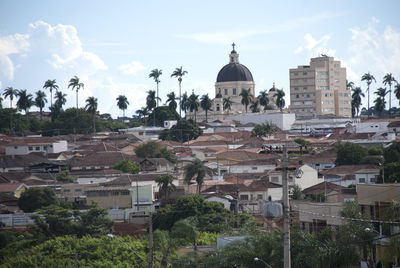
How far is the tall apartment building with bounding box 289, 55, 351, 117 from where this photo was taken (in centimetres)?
19300

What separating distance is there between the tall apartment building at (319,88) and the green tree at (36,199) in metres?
124

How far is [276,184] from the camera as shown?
77.1 m

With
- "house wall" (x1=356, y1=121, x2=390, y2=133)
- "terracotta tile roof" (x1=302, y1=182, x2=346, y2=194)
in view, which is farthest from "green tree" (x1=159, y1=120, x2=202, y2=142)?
"terracotta tile roof" (x1=302, y1=182, x2=346, y2=194)

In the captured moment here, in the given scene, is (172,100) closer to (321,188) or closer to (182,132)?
(182,132)

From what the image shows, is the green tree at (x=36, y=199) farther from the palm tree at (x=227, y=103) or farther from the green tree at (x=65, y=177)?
the palm tree at (x=227, y=103)

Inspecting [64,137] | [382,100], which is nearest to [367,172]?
[64,137]

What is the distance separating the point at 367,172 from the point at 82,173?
33.1 m

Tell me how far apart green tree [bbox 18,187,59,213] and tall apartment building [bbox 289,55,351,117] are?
408 ft

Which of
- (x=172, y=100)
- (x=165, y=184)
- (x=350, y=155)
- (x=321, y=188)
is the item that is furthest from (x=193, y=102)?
(x=321, y=188)

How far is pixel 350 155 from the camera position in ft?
322

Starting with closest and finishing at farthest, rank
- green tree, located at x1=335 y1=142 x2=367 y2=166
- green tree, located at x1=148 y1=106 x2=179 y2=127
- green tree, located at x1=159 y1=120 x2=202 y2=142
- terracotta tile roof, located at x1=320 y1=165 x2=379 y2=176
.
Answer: terracotta tile roof, located at x1=320 y1=165 x2=379 y2=176, green tree, located at x1=335 y1=142 x2=367 y2=166, green tree, located at x1=159 y1=120 x2=202 y2=142, green tree, located at x1=148 y1=106 x2=179 y2=127

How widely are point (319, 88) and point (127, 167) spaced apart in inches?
3993

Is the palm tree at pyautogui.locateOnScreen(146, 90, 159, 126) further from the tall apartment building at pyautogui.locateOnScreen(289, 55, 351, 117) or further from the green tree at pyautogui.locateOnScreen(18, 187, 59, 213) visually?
the green tree at pyautogui.locateOnScreen(18, 187, 59, 213)

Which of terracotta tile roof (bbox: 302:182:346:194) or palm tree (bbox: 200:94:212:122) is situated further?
palm tree (bbox: 200:94:212:122)
